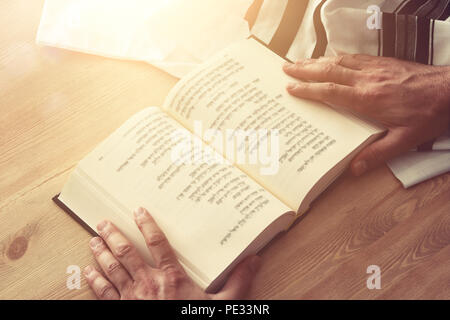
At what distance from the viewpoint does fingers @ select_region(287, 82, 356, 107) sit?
2.52 feet

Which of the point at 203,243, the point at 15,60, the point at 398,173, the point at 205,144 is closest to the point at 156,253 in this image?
the point at 203,243

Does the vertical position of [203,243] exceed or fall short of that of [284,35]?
it falls short

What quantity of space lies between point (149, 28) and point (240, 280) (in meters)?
0.57

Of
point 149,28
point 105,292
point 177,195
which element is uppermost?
point 149,28

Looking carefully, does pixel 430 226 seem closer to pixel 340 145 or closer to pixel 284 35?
pixel 340 145

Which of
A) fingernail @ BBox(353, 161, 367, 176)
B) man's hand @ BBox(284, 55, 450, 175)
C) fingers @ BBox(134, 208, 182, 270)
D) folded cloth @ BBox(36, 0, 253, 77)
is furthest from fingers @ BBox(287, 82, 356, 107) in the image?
fingers @ BBox(134, 208, 182, 270)

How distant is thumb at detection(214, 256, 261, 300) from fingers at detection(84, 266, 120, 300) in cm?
15

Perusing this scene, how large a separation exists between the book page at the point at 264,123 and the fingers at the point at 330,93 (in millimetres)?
15

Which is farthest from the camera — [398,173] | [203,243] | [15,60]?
[15,60]

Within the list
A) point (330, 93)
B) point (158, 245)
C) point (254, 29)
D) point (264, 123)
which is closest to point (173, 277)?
point (158, 245)

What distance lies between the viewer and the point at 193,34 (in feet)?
3.11

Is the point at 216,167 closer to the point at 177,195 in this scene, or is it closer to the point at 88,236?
the point at 177,195

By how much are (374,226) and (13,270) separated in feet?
1.77

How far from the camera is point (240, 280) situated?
642 mm
